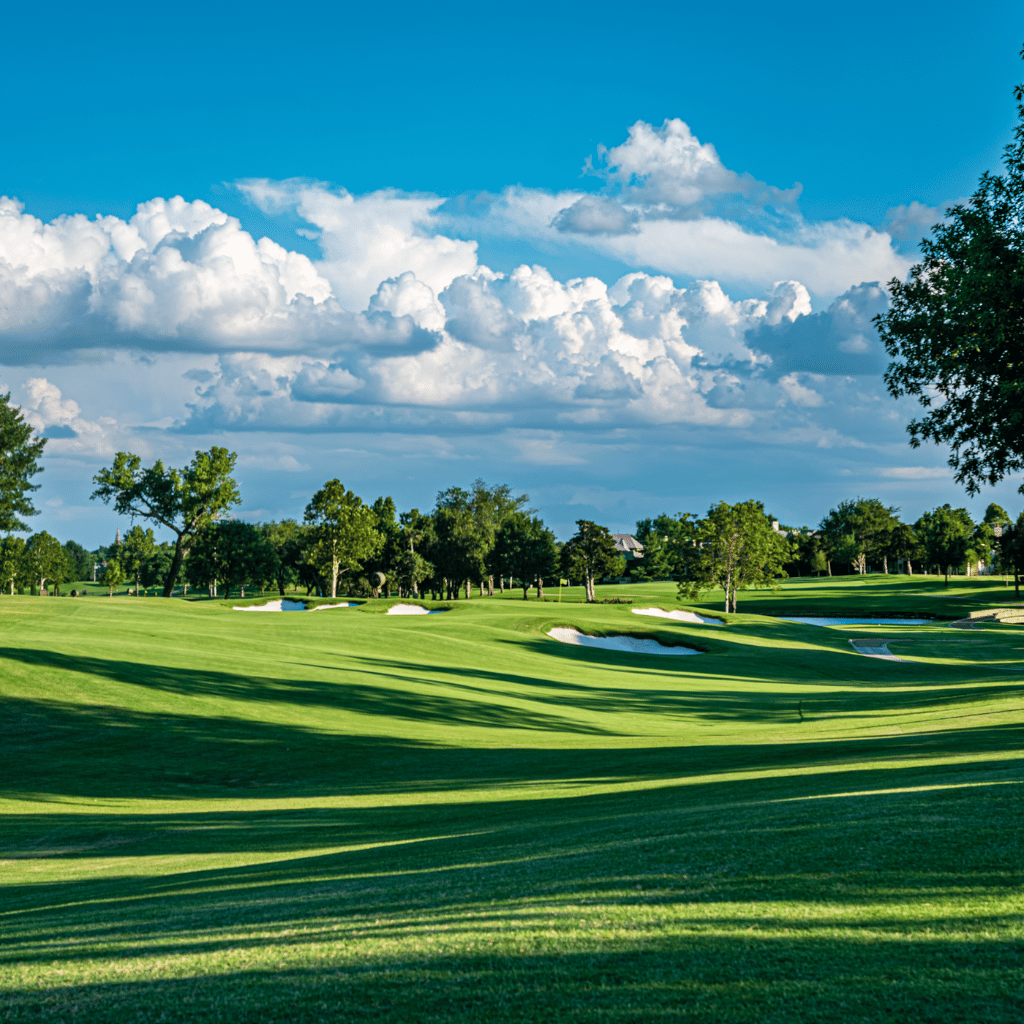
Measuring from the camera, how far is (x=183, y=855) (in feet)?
41.0

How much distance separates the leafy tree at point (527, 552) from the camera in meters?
104

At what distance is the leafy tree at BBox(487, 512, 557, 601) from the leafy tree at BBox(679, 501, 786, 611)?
26632 mm

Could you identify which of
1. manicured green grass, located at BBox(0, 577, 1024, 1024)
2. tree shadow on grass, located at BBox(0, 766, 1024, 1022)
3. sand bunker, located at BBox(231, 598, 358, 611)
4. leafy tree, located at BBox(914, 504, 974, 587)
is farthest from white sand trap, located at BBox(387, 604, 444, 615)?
leafy tree, located at BBox(914, 504, 974, 587)

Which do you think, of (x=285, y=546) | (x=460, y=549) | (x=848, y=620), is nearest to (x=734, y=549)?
(x=848, y=620)

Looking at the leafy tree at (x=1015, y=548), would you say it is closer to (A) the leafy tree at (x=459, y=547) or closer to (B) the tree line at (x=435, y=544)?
(B) the tree line at (x=435, y=544)

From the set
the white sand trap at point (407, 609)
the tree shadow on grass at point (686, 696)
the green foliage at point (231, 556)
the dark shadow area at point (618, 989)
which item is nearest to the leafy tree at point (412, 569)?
the green foliage at point (231, 556)

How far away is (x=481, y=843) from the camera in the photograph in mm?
10008

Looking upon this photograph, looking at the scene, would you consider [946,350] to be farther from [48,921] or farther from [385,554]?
[385,554]

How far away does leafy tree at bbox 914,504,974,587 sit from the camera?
104750 mm

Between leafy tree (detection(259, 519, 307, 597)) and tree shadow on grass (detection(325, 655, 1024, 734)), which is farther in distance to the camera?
leafy tree (detection(259, 519, 307, 597))

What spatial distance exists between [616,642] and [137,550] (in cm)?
10968

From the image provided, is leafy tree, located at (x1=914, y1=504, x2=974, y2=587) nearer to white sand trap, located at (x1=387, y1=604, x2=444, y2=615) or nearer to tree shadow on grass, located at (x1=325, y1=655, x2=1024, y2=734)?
white sand trap, located at (x1=387, y1=604, x2=444, y2=615)

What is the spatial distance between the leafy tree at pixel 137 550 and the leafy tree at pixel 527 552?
6204cm

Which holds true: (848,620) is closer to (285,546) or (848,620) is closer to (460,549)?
(460,549)
